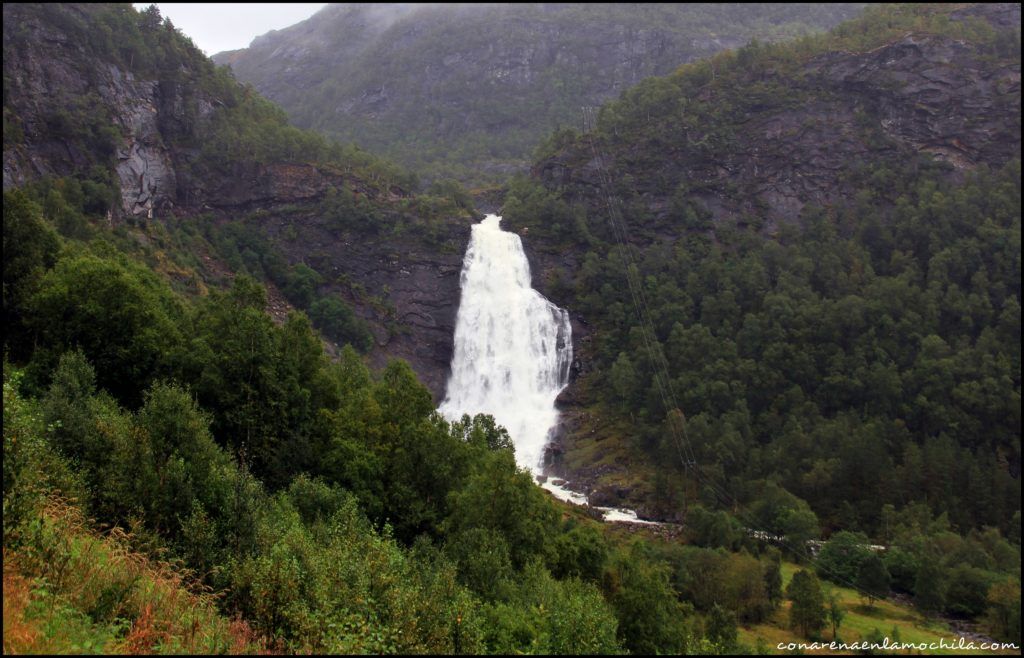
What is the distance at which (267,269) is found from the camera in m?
70.8

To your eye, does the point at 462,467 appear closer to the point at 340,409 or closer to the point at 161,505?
the point at 340,409

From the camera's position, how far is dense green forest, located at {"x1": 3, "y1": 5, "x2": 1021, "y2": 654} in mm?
12547

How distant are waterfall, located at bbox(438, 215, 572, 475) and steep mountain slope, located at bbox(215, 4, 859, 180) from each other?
62.6 metres

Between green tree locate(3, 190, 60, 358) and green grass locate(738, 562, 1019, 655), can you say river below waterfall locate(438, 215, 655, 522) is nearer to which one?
green grass locate(738, 562, 1019, 655)

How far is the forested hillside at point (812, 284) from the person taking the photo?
1884 inches

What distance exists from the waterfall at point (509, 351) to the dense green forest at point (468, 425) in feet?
15.5

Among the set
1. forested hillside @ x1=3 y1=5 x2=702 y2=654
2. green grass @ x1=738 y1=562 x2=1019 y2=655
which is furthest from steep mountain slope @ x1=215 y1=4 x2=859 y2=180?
green grass @ x1=738 y1=562 x2=1019 y2=655

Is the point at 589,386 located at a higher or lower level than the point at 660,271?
lower

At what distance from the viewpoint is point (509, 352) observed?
221 ft

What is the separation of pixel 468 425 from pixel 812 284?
4556 cm

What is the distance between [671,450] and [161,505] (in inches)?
1680

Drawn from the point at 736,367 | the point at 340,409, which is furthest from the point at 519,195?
the point at 340,409

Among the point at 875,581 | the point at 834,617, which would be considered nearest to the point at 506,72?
the point at 875,581

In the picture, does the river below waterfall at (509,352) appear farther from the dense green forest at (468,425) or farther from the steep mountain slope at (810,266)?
the dense green forest at (468,425)
